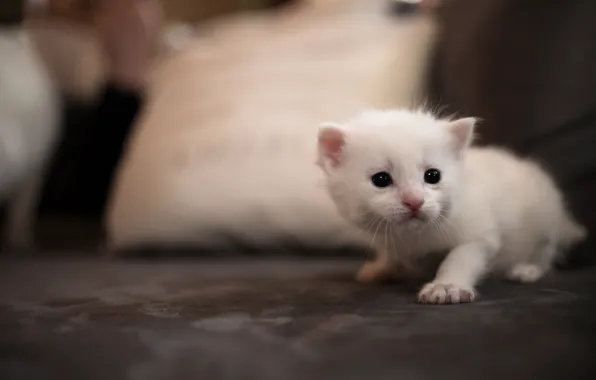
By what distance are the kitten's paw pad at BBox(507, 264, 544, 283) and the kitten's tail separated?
6 centimetres

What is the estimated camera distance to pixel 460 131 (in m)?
0.92

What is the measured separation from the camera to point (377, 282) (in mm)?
998

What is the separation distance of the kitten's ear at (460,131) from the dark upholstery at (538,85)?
0.18m

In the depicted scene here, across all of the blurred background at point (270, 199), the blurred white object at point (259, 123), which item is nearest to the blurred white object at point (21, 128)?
the blurred background at point (270, 199)

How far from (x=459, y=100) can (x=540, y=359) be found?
0.66 m

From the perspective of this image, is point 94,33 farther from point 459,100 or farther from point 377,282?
point 377,282

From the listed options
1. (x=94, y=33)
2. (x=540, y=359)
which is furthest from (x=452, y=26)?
(x=94, y=33)

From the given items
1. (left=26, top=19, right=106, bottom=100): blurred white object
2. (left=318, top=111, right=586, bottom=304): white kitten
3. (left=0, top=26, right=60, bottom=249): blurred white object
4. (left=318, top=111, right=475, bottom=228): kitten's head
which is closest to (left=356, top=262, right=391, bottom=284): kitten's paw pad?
(left=318, top=111, right=586, bottom=304): white kitten

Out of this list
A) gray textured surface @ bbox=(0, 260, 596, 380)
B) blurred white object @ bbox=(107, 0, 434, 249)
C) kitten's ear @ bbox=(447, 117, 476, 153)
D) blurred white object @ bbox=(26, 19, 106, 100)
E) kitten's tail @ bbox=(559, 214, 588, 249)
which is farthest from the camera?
blurred white object @ bbox=(26, 19, 106, 100)

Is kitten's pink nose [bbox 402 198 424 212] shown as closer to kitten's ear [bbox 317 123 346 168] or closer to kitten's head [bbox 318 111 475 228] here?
kitten's head [bbox 318 111 475 228]

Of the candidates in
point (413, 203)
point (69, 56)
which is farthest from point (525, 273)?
point (69, 56)

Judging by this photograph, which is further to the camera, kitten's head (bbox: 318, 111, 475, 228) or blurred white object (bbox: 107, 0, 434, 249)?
blurred white object (bbox: 107, 0, 434, 249)

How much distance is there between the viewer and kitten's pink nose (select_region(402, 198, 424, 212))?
0.84 metres

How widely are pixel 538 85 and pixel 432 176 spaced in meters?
0.35
